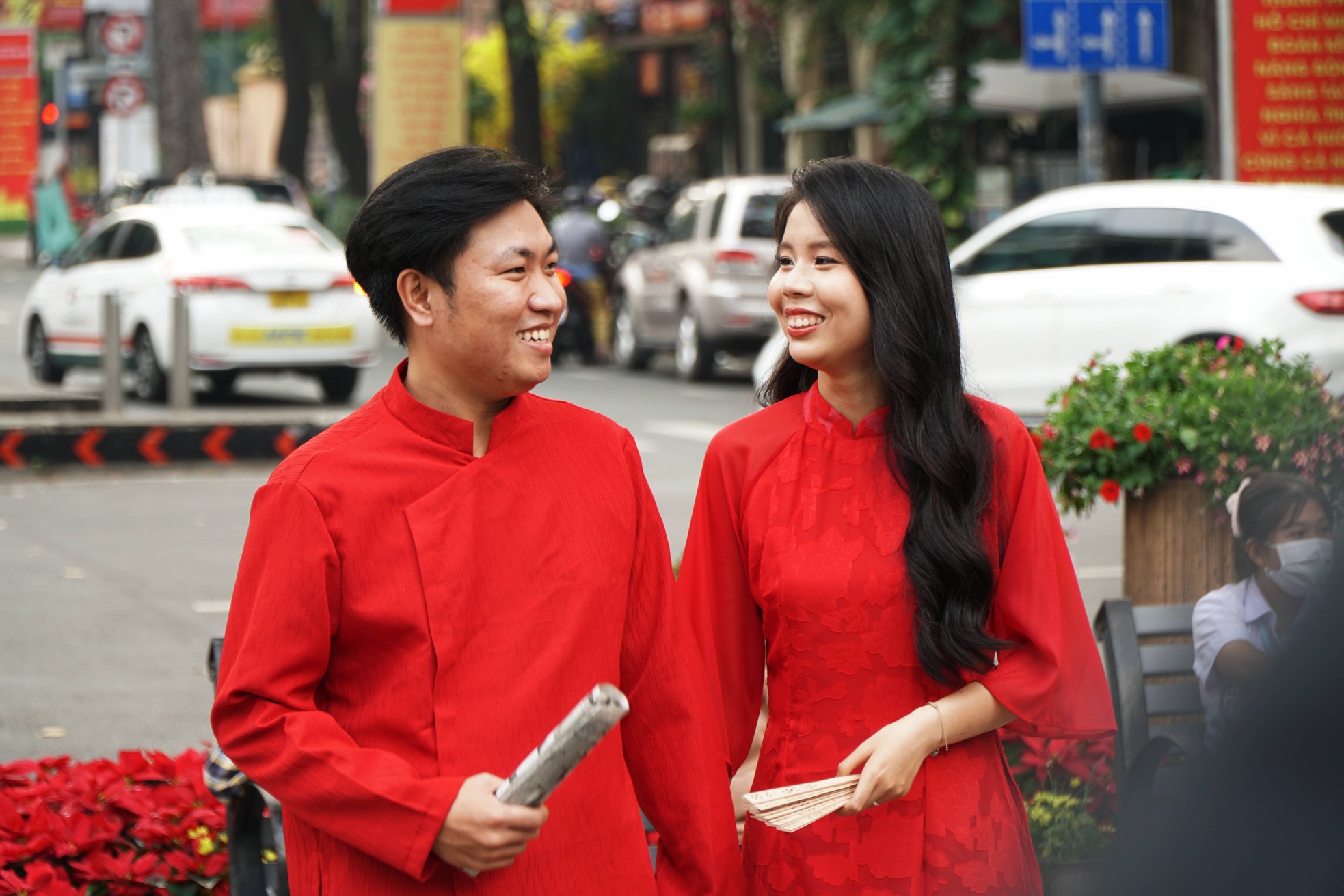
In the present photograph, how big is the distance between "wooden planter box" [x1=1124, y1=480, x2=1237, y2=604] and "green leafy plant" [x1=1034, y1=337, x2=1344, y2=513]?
0.05m

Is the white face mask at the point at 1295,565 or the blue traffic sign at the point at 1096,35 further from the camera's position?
the blue traffic sign at the point at 1096,35

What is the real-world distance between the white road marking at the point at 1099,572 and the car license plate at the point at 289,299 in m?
7.59

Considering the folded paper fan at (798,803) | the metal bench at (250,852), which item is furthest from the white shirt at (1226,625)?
the metal bench at (250,852)

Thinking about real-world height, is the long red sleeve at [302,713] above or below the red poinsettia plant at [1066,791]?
above

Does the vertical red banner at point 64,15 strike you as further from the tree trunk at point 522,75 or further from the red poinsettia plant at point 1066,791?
the red poinsettia plant at point 1066,791

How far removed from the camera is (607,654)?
2.29m

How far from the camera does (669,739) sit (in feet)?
7.86

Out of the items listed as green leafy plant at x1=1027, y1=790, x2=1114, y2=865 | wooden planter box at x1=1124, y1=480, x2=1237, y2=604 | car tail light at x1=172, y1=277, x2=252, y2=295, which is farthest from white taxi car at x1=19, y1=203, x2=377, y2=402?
green leafy plant at x1=1027, y1=790, x2=1114, y2=865

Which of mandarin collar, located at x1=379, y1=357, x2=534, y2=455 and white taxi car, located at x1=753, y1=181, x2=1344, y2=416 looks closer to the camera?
mandarin collar, located at x1=379, y1=357, x2=534, y2=455

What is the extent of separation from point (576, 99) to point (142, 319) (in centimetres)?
3293

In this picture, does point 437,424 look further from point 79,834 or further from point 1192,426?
point 1192,426

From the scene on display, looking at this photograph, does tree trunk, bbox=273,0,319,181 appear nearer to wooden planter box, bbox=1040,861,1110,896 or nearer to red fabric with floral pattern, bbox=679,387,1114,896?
wooden planter box, bbox=1040,861,1110,896

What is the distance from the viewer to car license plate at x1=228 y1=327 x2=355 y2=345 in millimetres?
14070

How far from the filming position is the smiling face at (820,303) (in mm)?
2605
